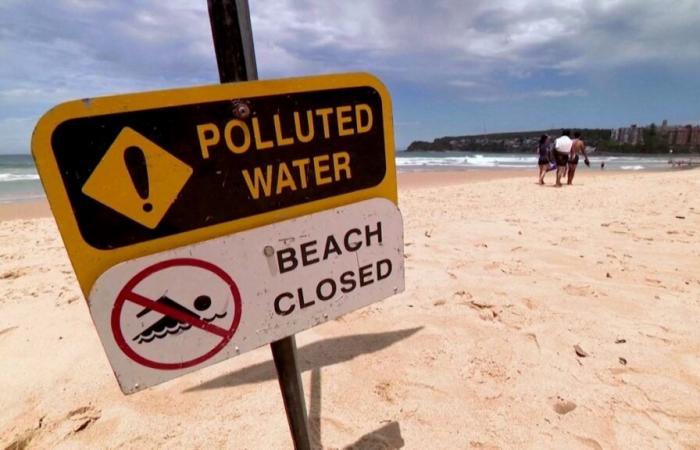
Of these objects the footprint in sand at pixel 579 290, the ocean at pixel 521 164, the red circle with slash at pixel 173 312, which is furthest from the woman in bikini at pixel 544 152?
the ocean at pixel 521 164

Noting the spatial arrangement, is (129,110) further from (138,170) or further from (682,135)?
(682,135)

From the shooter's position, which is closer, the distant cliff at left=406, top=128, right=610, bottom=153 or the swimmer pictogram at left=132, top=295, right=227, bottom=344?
the swimmer pictogram at left=132, top=295, right=227, bottom=344

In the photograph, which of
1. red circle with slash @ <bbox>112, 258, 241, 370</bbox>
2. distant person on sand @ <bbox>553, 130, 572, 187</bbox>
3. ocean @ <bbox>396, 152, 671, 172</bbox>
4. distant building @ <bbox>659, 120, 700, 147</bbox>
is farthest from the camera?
distant building @ <bbox>659, 120, 700, 147</bbox>

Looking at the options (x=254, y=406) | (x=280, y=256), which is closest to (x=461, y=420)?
(x=254, y=406)

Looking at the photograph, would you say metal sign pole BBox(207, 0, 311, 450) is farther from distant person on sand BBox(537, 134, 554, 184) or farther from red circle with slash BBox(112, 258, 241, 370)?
distant person on sand BBox(537, 134, 554, 184)

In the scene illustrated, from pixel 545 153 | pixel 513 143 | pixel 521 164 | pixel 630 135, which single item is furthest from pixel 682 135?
pixel 545 153

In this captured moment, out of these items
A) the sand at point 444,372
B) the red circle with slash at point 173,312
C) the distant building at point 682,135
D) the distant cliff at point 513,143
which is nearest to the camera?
the red circle with slash at point 173,312

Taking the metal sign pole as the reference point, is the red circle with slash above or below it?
below

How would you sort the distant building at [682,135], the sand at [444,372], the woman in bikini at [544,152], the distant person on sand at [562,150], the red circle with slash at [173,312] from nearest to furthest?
1. the red circle with slash at [173,312]
2. the sand at [444,372]
3. the distant person on sand at [562,150]
4. the woman in bikini at [544,152]
5. the distant building at [682,135]

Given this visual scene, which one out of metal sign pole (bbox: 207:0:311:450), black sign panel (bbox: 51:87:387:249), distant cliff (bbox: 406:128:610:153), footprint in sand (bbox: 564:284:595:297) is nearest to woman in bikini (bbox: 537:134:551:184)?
footprint in sand (bbox: 564:284:595:297)

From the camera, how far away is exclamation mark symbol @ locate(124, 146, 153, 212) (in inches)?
30.7

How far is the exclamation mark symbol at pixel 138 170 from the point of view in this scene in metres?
0.78

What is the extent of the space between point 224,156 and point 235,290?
355 millimetres

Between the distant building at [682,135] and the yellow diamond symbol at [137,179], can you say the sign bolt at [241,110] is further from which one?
the distant building at [682,135]
